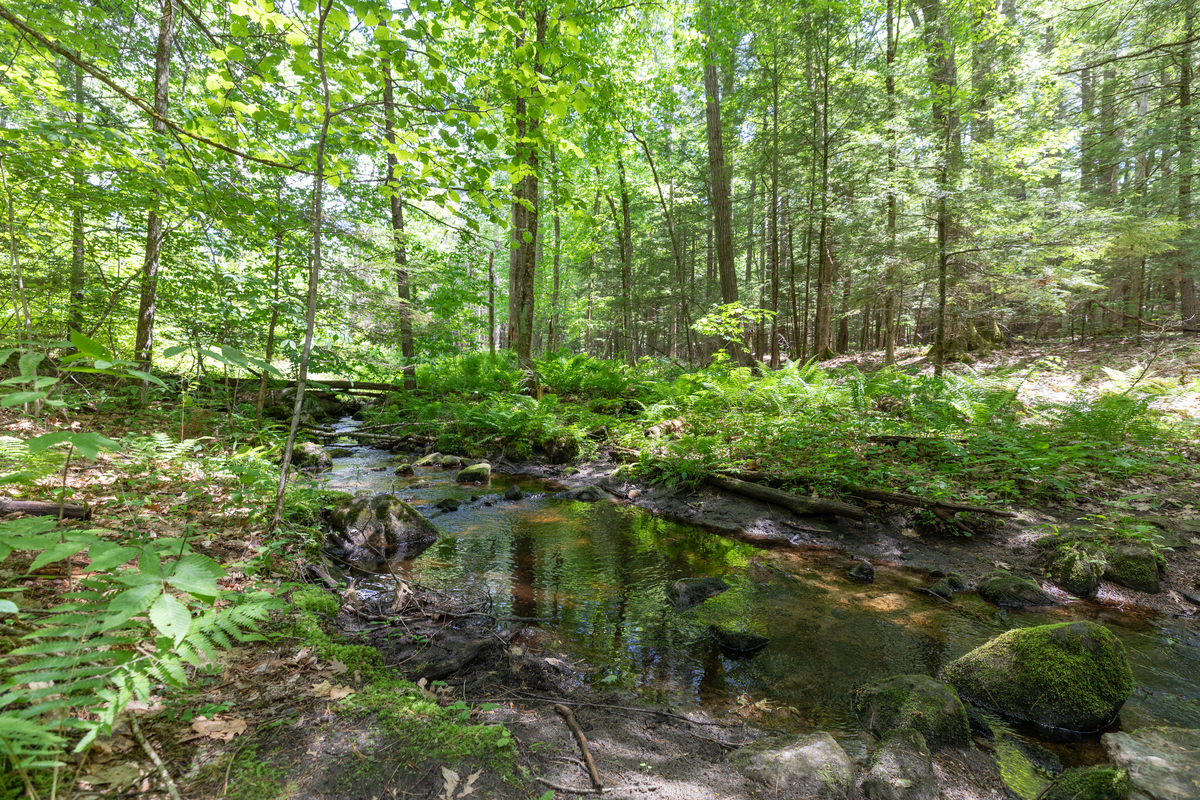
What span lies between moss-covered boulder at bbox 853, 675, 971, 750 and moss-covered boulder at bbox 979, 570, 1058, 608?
218 cm

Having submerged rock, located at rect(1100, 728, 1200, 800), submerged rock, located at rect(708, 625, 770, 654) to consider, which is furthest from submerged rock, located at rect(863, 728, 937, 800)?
submerged rock, located at rect(708, 625, 770, 654)

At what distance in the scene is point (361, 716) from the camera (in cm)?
216

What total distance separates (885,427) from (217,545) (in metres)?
8.29

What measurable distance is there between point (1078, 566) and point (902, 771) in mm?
3801

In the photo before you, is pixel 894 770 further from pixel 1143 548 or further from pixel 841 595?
pixel 1143 548

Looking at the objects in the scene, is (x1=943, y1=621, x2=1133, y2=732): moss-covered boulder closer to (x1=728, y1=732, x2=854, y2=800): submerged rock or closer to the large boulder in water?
(x1=728, y1=732, x2=854, y2=800): submerged rock

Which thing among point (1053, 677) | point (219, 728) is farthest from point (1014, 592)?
point (219, 728)

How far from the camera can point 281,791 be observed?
5.64ft

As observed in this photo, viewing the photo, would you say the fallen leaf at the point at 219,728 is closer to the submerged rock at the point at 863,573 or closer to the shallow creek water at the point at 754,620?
the shallow creek water at the point at 754,620

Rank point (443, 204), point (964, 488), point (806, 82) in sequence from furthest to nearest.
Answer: point (806, 82)
point (964, 488)
point (443, 204)

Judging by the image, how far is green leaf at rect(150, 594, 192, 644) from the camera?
133 cm

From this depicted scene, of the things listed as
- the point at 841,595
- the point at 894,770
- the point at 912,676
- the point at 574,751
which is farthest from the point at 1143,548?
the point at 574,751

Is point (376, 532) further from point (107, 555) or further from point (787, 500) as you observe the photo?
point (787, 500)

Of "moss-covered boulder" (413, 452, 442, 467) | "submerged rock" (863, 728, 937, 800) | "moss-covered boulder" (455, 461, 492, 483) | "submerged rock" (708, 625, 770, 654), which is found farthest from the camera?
"moss-covered boulder" (413, 452, 442, 467)
